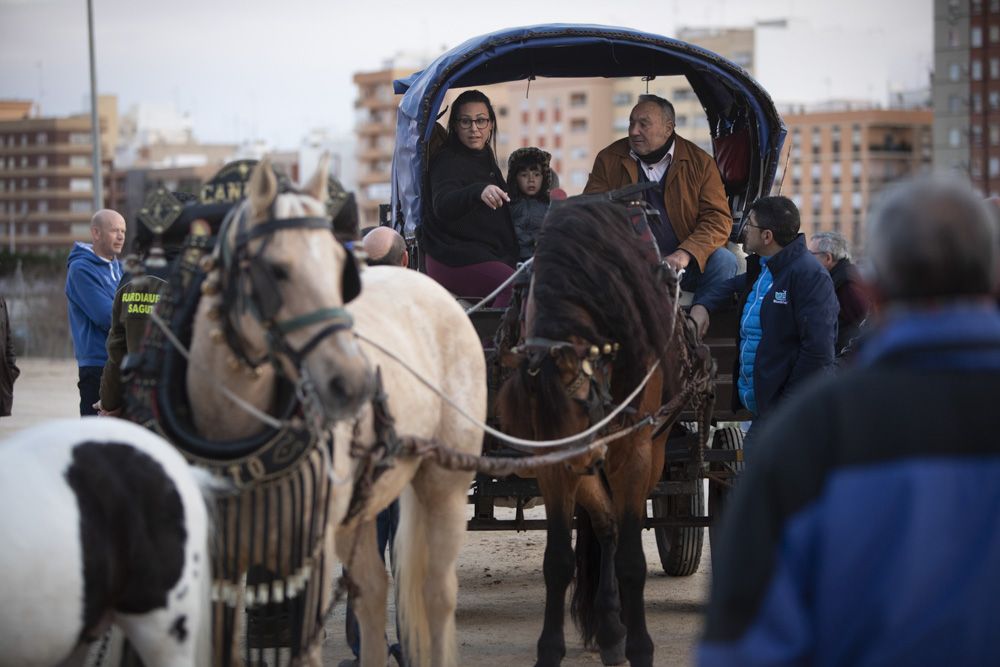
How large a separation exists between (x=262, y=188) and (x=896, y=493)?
A: 88.5 inches

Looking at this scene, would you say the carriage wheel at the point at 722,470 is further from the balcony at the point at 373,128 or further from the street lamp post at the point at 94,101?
the balcony at the point at 373,128

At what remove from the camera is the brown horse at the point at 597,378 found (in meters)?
5.66

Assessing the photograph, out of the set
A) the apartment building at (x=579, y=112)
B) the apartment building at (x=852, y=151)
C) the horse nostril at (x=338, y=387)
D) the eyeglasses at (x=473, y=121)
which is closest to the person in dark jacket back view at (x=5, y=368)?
the eyeglasses at (x=473, y=121)

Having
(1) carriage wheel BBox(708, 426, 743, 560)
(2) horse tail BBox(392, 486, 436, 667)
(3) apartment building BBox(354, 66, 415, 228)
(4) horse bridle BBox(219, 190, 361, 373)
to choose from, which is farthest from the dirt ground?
(3) apartment building BBox(354, 66, 415, 228)

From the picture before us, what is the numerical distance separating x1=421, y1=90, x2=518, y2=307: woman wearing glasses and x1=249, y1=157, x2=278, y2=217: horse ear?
3.03 m

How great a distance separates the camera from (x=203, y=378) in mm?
3994

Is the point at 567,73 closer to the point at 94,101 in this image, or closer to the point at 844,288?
the point at 844,288

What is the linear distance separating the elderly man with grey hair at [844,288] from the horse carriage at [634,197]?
0.71m

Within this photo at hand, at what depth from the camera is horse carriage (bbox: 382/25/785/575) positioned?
690 cm

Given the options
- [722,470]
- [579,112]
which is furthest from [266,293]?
[579,112]

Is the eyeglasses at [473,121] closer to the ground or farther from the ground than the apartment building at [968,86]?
closer to the ground

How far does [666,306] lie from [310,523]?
2495mm

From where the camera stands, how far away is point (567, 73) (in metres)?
8.42

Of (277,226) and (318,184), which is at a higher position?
(318,184)
